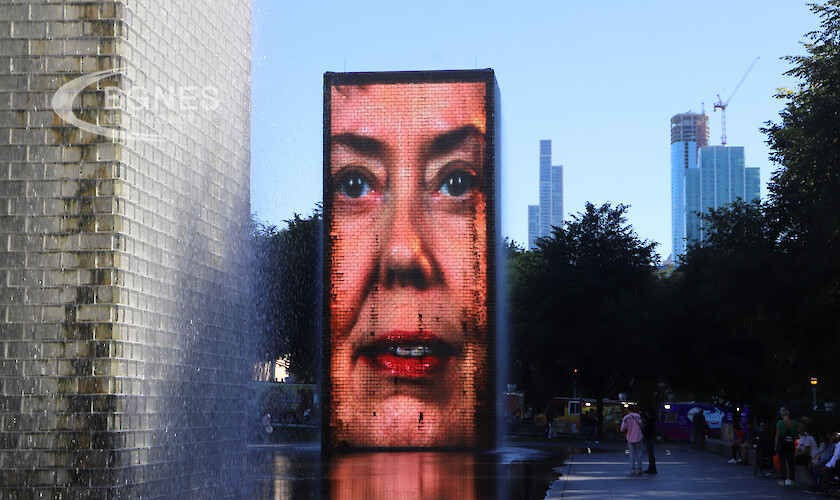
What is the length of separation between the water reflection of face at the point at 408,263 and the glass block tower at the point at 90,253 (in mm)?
20071

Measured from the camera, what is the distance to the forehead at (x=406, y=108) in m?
35.3

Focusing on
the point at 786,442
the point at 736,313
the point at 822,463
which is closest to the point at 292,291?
the point at 736,313

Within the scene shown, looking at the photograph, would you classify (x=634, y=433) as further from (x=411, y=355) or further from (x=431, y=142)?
(x=431, y=142)

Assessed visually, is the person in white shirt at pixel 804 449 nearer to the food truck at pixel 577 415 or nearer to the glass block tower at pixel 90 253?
the glass block tower at pixel 90 253

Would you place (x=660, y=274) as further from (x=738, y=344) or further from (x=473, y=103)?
(x=473, y=103)

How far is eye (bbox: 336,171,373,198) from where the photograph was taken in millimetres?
35438

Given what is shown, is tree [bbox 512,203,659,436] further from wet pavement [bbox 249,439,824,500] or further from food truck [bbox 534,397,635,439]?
wet pavement [bbox 249,439,824,500]

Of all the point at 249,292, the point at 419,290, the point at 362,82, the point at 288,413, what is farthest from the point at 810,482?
the point at 288,413

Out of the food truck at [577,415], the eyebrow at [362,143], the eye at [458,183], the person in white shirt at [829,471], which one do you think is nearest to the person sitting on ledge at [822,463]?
the person in white shirt at [829,471]

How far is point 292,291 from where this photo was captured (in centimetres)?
5094

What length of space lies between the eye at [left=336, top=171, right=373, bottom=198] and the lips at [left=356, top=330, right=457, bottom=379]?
4738 millimetres

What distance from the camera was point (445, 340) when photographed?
114 ft

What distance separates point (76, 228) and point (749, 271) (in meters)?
30.0

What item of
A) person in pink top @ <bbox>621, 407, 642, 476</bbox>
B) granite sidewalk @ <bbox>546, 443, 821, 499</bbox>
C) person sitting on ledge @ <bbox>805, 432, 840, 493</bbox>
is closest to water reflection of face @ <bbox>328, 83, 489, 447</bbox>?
granite sidewalk @ <bbox>546, 443, 821, 499</bbox>
